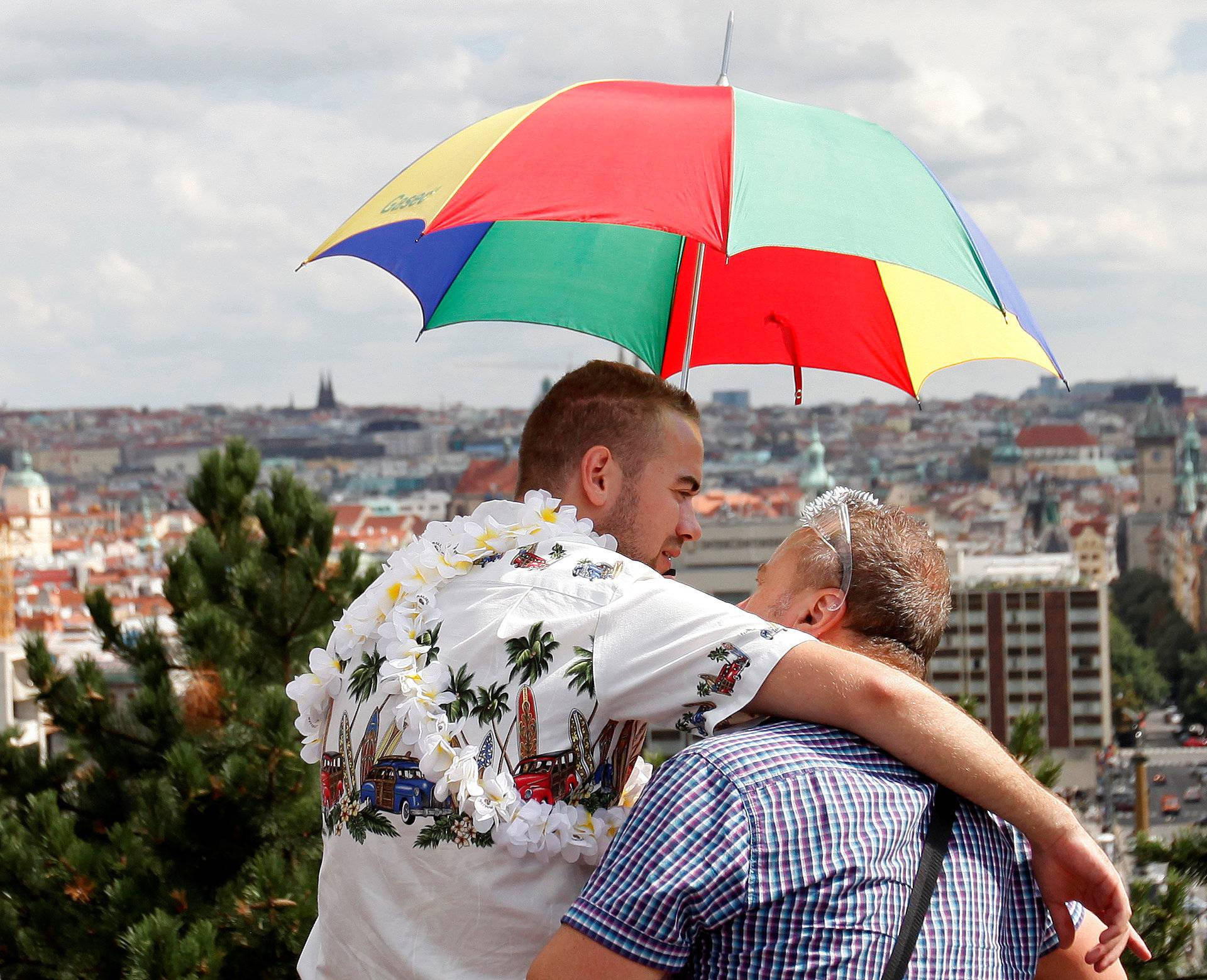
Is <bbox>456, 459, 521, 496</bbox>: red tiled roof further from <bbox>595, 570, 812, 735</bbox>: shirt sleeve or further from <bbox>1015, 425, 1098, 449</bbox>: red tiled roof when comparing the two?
<bbox>595, 570, 812, 735</bbox>: shirt sleeve

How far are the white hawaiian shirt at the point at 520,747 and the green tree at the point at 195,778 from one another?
1717mm

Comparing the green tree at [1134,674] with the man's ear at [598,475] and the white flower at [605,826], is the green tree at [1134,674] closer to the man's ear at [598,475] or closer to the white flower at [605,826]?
the man's ear at [598,475]

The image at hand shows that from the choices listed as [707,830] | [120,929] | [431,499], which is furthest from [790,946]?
[431,499]

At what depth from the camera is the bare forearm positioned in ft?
4.31

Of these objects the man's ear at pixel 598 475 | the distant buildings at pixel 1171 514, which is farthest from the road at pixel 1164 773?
the man's ear at pixel 598 475

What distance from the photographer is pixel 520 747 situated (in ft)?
4.65

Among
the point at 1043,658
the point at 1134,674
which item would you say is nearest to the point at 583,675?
the point at 1043,658

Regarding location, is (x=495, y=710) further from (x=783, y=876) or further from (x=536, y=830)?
(x=783, y=876)

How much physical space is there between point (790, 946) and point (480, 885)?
30 centimetres

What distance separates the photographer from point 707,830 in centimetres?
123

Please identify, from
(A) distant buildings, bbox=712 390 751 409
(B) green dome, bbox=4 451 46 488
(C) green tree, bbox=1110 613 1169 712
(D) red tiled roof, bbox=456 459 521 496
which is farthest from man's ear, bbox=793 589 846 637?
(A) distant buildings, bbox=712 390 751 409

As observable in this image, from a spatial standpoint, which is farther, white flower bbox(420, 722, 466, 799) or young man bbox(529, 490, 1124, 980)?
white flower bbox(420, 722, 466, 799)

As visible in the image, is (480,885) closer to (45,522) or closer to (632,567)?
(632,567)

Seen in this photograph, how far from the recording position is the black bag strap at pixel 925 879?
125cm
